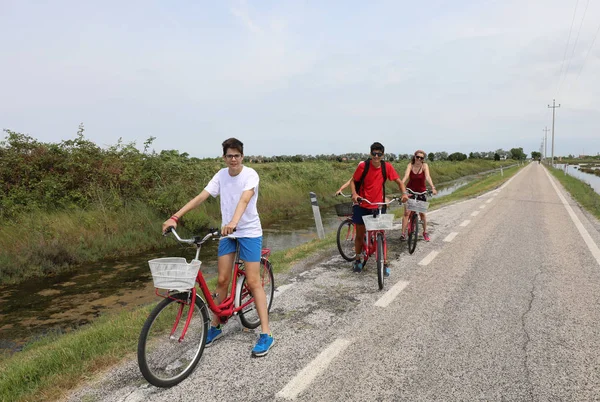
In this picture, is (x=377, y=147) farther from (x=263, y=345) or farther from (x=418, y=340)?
(x=263, y=345)

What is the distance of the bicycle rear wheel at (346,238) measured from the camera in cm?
693

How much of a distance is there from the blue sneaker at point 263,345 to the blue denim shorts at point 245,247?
2.49 ft

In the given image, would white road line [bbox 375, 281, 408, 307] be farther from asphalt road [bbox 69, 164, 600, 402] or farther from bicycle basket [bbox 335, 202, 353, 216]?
bicycle basket [bbox 335, 202, 353, 216]

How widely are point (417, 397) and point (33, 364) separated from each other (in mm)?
3557

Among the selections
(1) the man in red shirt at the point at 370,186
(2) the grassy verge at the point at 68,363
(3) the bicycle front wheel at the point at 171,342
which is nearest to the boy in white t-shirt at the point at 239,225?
(3) the bicycle front wheel at the point at 171,342

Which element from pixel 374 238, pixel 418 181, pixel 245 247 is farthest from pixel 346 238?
pixel 245 247

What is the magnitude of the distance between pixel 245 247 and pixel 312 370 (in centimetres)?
129

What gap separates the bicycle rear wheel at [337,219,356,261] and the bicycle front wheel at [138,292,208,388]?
151 inches

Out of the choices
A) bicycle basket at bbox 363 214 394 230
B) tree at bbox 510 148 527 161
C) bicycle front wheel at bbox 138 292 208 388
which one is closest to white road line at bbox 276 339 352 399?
bicycle front wheel at bbox 138 292 208 388

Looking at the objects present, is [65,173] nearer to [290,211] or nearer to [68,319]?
[68,319]

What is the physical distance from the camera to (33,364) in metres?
3.49

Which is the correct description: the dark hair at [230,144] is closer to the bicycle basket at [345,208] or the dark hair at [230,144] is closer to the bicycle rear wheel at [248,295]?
the bicycle rear wheel at [248,295]

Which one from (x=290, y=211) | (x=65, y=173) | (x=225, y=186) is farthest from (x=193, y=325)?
(x=290, y=211)

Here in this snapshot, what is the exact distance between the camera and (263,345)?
3.46 meters
